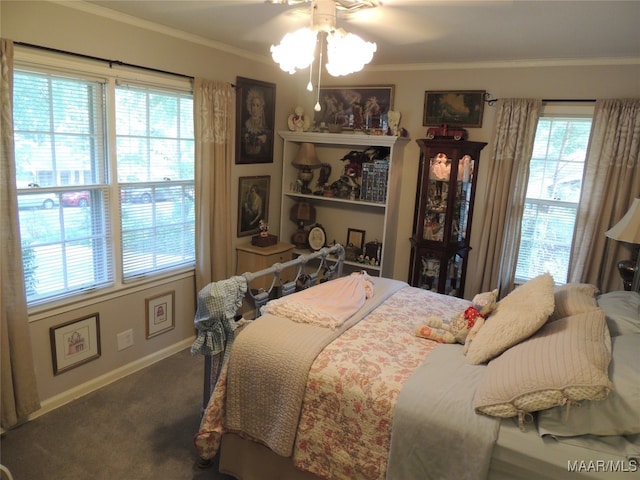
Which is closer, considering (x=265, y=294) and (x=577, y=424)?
(x=577, y=424)

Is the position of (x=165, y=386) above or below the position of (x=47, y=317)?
below

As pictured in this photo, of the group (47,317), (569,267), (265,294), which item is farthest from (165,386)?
(569,267)

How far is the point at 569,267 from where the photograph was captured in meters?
3.37

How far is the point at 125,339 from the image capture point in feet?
10.2

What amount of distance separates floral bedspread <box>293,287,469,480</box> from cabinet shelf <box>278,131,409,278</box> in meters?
2.00

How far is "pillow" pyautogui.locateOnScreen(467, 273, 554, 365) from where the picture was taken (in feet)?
5.96

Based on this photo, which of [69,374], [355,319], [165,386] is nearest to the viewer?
[355,319]

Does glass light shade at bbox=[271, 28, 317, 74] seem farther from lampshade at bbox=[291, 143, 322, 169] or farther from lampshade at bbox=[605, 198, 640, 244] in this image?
lampshade at bbox=[605, 198, 640, 244]

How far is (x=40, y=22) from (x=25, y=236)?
119 cm

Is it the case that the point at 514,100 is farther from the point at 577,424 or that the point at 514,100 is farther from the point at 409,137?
the point at 577,424

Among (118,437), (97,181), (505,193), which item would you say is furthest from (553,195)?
(118,437)

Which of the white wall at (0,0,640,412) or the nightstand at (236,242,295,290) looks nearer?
the white wall at (0,0,640,412)

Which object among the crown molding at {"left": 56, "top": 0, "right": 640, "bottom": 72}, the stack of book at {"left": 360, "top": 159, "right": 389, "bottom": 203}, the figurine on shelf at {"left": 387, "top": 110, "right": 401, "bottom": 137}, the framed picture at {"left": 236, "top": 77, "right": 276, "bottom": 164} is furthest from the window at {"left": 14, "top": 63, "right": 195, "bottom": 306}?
the figurine on shelf at {"left": 387, "top": 110, "right": 401, "bottom": 137}

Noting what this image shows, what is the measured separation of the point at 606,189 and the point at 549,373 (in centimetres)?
224
